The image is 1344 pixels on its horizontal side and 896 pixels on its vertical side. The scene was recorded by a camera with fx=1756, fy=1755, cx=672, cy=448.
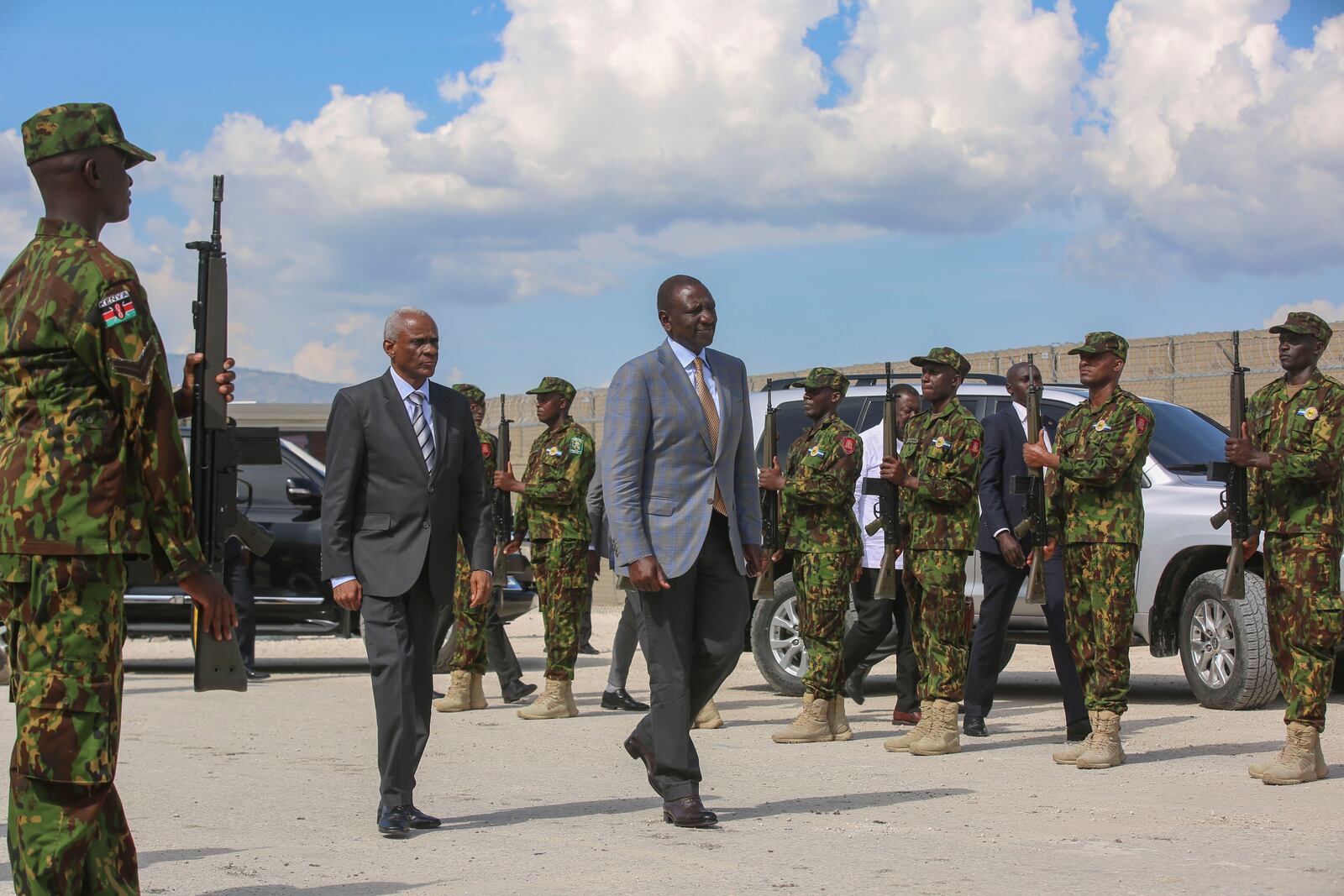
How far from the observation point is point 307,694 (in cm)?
1245

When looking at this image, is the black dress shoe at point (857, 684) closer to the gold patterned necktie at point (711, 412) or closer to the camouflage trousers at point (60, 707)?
the gold patterned necktie at point (711, 412)

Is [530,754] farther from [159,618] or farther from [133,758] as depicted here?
[159,618]

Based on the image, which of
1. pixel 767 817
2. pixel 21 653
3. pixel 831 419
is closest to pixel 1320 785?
pixel 767 817

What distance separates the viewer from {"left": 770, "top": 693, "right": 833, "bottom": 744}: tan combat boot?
9.36 m

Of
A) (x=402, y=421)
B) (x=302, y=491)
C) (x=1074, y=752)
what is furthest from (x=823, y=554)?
(x=302, y=491)

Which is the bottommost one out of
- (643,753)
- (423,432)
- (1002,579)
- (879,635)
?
(643,753)

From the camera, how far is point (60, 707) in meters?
4.23

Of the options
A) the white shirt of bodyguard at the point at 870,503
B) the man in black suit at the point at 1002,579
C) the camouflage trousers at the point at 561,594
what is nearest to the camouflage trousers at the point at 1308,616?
the man in black suit at the point at 1002,579

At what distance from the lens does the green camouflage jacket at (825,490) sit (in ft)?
30.5

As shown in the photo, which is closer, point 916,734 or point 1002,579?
point 916,734

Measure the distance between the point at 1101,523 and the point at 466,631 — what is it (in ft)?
14.7

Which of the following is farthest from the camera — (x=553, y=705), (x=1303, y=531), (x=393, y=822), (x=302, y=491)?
(x=302, y=491)

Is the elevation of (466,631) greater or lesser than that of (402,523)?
lesser

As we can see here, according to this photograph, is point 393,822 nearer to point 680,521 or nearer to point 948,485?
point 680,521
